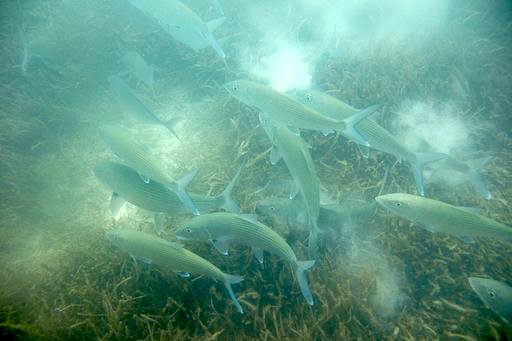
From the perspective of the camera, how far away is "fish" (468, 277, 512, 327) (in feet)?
9.80

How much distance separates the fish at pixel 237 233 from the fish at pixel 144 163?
189mm

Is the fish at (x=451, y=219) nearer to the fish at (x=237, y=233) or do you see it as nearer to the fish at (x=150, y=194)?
the fish at (x=237, y=233)

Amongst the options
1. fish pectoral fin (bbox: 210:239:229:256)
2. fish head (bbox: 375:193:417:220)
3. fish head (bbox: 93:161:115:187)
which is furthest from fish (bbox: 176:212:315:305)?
fish head (bbox: 375:193:417:220)

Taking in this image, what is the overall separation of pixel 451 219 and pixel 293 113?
80.9 inches

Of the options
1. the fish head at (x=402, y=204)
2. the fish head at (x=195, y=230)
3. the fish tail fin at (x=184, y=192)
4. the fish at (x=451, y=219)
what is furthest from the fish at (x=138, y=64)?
the fish at (x=451, y=219)

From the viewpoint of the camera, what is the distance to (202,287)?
11.4ft

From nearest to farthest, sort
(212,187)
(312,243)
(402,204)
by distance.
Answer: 1. (312,243)
2. (402,204)
3. (212,187)

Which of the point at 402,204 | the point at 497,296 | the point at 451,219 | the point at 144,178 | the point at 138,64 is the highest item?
the point at 451,219

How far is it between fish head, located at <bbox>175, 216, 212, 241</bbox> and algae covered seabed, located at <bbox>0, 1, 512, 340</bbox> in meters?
0.74

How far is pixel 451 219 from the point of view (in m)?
3.15

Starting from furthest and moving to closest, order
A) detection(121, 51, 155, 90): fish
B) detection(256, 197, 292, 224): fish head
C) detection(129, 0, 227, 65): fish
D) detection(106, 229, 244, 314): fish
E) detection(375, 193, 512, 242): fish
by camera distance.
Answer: detection(121, 51, 155, 90): fish < detection(129, 0, 227, 65): fish < detection(256, 197, 292, 224): fish head < detection(375, 193, 512, 242): fish < detection(106, 229, 244, 314): fish

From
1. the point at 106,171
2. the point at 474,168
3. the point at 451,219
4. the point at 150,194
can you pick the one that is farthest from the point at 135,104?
the point at 474,168

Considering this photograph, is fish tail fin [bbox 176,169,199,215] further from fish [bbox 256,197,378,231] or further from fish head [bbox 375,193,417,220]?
fish head [bbox 375,193,417,220]

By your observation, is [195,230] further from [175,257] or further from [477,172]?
[477,172]
